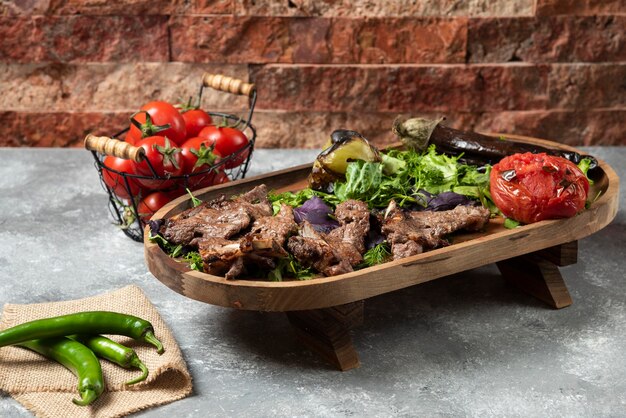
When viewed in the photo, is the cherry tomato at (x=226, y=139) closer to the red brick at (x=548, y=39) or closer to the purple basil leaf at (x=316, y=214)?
the purple basil leaf at (x=316, y=214)

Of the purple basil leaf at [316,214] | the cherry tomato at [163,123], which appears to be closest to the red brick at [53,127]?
the cherry tomato at [163,123]

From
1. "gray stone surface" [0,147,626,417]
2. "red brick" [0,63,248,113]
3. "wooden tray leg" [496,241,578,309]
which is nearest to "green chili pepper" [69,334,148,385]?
"gray stone surface" [0,147,626,417]

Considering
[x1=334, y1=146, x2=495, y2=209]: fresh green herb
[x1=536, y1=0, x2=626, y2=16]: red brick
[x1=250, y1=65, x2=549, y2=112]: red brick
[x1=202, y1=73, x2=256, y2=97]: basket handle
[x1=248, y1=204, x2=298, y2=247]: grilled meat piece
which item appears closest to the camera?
[x1=248, y1=204, x2=298, y2=247]: grilled meat piece

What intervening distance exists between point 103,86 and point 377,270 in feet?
8.66

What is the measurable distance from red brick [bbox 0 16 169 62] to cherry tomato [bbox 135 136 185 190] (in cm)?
139

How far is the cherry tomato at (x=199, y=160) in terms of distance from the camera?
126 inches

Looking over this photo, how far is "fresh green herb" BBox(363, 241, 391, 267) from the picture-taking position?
250 centimetres

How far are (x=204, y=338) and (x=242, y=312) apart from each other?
0.63 ft

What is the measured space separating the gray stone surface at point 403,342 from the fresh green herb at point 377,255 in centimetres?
28

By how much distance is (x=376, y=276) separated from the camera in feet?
7.72

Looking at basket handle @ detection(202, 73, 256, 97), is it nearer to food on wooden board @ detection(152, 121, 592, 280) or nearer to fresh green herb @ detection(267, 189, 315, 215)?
food on wooden board @ detection(152, 121, 592, 280)

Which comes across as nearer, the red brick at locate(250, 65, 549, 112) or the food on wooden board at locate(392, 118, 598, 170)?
the food on wooden board at locate(392, 118, 598, 170)

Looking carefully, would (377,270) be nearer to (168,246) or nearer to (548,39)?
(168,246)

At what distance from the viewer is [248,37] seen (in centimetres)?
439
